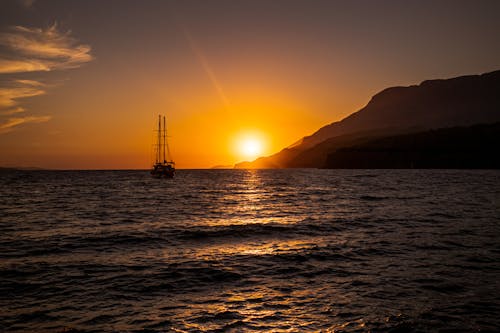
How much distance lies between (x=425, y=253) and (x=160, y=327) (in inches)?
580

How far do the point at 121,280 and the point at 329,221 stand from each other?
20.9m

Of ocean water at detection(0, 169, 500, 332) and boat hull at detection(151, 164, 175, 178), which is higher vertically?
boat hull at detection(151, 164, 175, 178)

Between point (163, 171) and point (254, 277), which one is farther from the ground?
point (163, 171)

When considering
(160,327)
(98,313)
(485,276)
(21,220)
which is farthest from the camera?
(21,220)

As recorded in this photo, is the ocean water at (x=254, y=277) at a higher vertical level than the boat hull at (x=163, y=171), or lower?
lower

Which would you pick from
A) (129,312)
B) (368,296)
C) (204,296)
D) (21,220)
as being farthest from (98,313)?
(21,220)

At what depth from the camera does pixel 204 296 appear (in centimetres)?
1280

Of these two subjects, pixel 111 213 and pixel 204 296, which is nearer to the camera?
pixel 204 296

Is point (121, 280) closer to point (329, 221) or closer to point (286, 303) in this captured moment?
point (286, 303)

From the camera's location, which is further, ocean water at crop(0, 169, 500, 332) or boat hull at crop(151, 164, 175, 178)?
boat hull at crop(151, 164, 175, 178)

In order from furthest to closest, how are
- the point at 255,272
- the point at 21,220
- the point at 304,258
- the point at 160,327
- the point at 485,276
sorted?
the point at 21,220
the point at 304,258
the point at 255,272
the point at 485,276
the point at 160,327

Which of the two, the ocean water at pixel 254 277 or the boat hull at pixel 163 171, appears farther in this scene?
the boat hull at pixel 163 171

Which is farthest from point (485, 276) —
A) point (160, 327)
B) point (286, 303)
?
point (160, 327)

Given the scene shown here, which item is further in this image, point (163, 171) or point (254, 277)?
point (163, 171)
